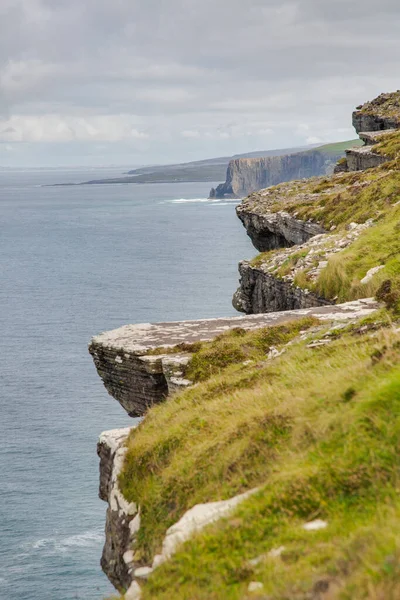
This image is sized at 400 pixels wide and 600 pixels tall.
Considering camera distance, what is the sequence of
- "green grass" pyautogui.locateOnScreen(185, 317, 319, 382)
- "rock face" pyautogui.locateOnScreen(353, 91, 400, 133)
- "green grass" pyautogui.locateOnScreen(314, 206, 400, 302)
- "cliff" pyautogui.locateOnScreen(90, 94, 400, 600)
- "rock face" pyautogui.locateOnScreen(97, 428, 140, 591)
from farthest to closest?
"rock face" pyautogui.locateOnScreen(353, 91, 400, 133), "green grass" pyautogui.locateOnScreen(314, 206, 400, 302), "green grass" pyautogui.locateOnScreen(185, 317, 319, 382), "rock face" pyautogui.locateOnScreen(97, 428, 140, 591), "cliff" pyautogui.locateOnScreen(90, 94, 400, 600)

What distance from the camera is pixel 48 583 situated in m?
51.6

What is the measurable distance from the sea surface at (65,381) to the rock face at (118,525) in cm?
2921

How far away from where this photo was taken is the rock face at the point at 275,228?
115 feet

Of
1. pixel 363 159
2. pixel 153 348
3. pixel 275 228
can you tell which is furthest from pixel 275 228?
pixel 153 348

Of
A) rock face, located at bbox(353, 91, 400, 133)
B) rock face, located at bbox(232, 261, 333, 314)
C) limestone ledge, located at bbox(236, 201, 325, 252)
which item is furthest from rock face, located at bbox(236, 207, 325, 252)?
rock face, located at bbox(353, 91, 400, 133)

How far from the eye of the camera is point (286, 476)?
8.94 meters

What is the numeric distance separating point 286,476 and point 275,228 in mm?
29923

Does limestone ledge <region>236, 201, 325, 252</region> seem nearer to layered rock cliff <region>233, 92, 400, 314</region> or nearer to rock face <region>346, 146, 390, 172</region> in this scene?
layered rock cliff <region>233, 92, 400, 314</region>

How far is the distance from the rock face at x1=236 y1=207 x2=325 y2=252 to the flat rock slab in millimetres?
14490

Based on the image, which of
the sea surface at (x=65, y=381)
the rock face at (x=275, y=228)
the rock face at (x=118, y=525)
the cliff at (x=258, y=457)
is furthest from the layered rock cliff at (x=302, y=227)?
the sea surface at (x=65, y=381)

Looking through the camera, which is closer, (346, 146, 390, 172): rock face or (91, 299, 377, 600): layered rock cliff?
(91, 299, 377, 600): layered rock cliff

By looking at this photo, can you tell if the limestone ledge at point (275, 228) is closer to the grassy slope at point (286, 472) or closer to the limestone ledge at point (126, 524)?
the grassy slope at point (286, 472)

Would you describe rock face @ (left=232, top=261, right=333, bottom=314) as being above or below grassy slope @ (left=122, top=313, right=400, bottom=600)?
below

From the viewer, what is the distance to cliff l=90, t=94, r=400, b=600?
760cm
